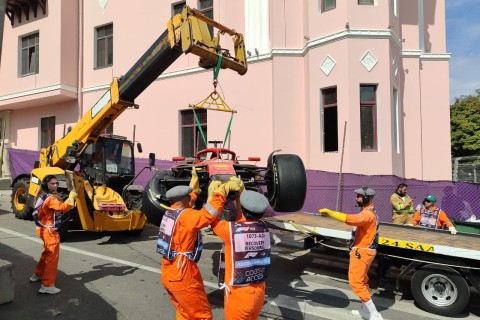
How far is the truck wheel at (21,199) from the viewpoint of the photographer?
10281 millimetres

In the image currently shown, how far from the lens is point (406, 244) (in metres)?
5.43

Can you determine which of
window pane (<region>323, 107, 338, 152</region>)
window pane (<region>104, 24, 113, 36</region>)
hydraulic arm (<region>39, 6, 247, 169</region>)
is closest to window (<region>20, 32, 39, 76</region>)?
window pane (<region>104, 24, 113, 36</region>)

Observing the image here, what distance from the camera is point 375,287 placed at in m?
6.22

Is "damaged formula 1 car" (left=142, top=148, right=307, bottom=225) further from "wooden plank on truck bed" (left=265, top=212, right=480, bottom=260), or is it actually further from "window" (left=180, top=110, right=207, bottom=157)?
"window" (left=180, top=110, right=207, bottom=157)

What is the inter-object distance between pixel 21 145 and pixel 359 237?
61.9 feet

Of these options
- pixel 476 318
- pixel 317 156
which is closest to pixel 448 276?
pixel 476 318

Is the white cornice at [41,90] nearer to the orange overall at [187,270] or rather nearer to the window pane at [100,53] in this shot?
the window pane at [100,53]

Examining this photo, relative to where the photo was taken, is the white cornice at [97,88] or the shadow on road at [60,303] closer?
the shadow on road at [60,303]

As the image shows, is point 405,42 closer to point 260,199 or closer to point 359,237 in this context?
point 359,237

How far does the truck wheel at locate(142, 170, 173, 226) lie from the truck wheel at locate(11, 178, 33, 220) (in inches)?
228

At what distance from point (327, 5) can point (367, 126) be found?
4.01 metres

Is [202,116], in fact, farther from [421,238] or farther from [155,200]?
[421,238]

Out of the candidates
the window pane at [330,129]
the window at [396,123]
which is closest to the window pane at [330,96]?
the window pane at [330,129]

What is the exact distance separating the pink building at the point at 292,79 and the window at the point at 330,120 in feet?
0.10
